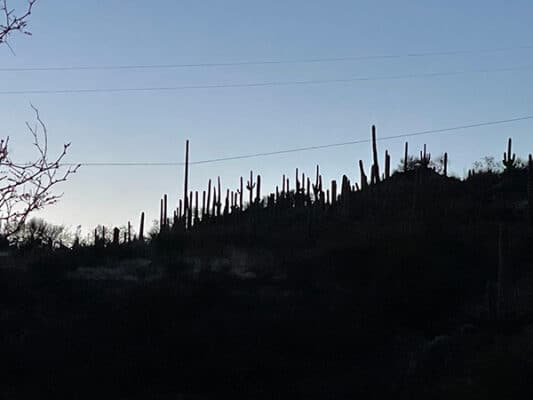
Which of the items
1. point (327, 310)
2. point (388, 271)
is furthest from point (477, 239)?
point (327, 310)

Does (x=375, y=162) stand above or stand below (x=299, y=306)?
above

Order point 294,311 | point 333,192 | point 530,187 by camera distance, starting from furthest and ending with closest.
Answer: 1. point 333,192
2. point 530,187
3. point 294,311

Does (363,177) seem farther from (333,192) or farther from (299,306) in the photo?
(299,306)

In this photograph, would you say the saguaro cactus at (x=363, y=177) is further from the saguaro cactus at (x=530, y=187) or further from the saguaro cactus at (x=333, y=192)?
the saguaro cactus at (x=530, y=187)

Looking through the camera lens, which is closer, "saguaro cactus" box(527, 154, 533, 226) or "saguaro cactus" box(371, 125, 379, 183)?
"saguaro cactus" box(527, 154, 533, 226)

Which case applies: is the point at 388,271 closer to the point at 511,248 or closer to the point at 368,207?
the point at 511,248

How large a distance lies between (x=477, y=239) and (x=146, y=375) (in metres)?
17.8

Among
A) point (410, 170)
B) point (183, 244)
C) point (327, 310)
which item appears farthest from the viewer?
point (410, 170)

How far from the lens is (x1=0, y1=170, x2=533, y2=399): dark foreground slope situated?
28.5 m

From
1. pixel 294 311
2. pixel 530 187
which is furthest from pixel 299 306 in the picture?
pixel 530 187

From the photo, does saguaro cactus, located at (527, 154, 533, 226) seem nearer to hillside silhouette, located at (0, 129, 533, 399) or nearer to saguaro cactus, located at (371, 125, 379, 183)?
hillside silhouette, located at (0, 129, 533, 399)

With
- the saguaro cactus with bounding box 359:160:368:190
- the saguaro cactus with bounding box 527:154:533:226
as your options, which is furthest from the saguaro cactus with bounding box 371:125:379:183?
the saguaro cactus with bounding box 527:154:533:226

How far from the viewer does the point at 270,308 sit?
35438mm

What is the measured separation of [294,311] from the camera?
34469mm
